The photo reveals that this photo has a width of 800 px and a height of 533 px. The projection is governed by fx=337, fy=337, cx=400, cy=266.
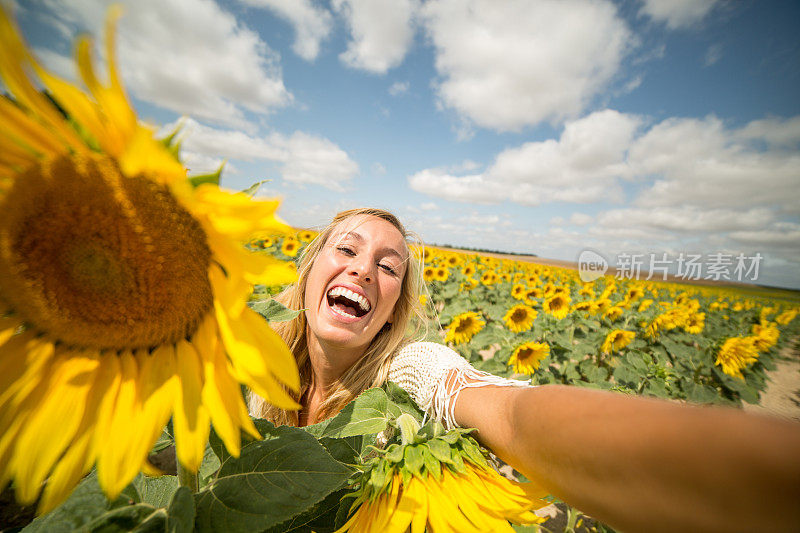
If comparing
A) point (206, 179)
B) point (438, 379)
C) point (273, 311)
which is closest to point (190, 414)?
point (273, 311)

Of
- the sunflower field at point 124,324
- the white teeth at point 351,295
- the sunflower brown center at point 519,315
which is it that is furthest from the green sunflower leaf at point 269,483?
the sunflower brown center at point 519,315

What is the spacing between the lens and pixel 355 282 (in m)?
2.07

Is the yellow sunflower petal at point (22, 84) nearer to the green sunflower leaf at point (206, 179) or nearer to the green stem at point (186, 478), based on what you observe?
the green sunflower leaf at point (206, 179)

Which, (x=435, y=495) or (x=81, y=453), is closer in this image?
(x=81, y=453)

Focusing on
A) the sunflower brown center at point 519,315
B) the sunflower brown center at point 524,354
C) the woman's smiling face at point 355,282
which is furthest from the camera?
the sunflower brown center at point 519,315

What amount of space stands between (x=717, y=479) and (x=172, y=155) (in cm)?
88

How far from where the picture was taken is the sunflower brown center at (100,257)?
562 mm

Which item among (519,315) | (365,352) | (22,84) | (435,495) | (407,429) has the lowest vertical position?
(519,315)

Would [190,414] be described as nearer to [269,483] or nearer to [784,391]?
[269,483]

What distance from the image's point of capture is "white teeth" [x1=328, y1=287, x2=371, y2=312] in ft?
6.72

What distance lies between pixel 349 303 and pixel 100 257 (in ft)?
5.74

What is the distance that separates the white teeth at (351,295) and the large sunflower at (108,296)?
140 cm

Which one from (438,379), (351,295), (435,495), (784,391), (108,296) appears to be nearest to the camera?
(108,296)

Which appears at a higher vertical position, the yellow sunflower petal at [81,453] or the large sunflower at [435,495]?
the yellow sunflower petal at [81,453]
